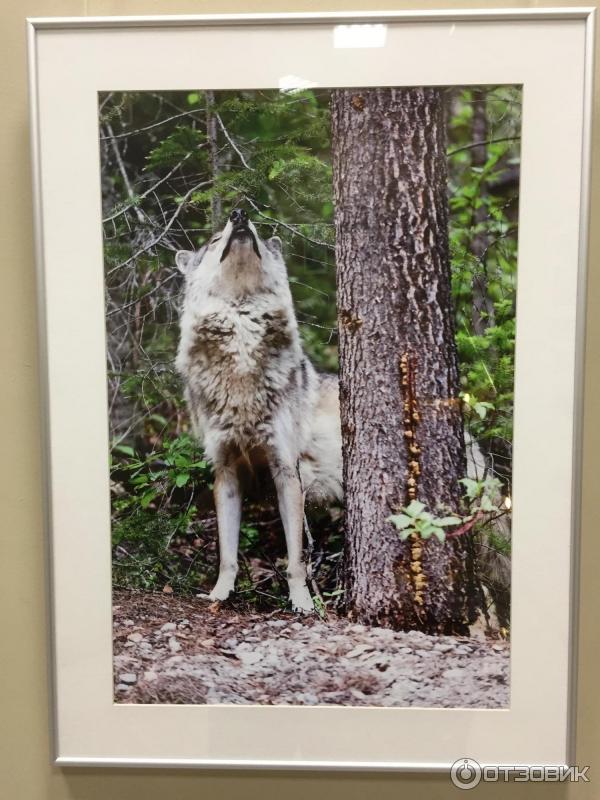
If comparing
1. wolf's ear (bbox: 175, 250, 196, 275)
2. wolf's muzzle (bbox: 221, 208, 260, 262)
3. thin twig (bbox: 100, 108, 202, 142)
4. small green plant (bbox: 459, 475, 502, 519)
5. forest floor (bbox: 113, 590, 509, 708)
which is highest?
thin twig (bbox: 100, 108, 202, 142)

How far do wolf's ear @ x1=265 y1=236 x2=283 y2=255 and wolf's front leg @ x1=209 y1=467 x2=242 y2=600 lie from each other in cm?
45

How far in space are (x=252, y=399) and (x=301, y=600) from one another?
1.38ft

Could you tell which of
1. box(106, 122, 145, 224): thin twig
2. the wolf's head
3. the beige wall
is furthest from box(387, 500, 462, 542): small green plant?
box(106, 122, 145, 224): thin twig

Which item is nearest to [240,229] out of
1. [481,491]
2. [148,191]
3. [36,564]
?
[148,191]

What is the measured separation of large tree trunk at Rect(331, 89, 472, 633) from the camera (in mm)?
1155

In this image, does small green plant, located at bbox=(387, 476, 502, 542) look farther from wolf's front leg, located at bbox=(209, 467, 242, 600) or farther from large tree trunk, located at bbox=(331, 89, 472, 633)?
wolf's front leg, located at bbox=(209, 467, 242, 600)

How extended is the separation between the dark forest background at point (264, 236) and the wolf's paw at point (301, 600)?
1.0 inches

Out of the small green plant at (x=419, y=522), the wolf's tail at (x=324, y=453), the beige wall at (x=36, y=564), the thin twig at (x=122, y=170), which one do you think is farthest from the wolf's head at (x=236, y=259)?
the small green plant at (x=419, y=522)

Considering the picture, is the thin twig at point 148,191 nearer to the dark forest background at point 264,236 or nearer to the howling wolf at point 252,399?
the dark forest background at point 264,236

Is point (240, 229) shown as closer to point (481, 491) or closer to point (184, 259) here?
point (184, 259)

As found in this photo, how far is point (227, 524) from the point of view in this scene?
1.20 m

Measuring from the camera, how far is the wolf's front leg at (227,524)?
47.3 inches

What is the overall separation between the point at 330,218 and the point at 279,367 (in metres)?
0.31

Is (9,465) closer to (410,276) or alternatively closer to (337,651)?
(337,651)
